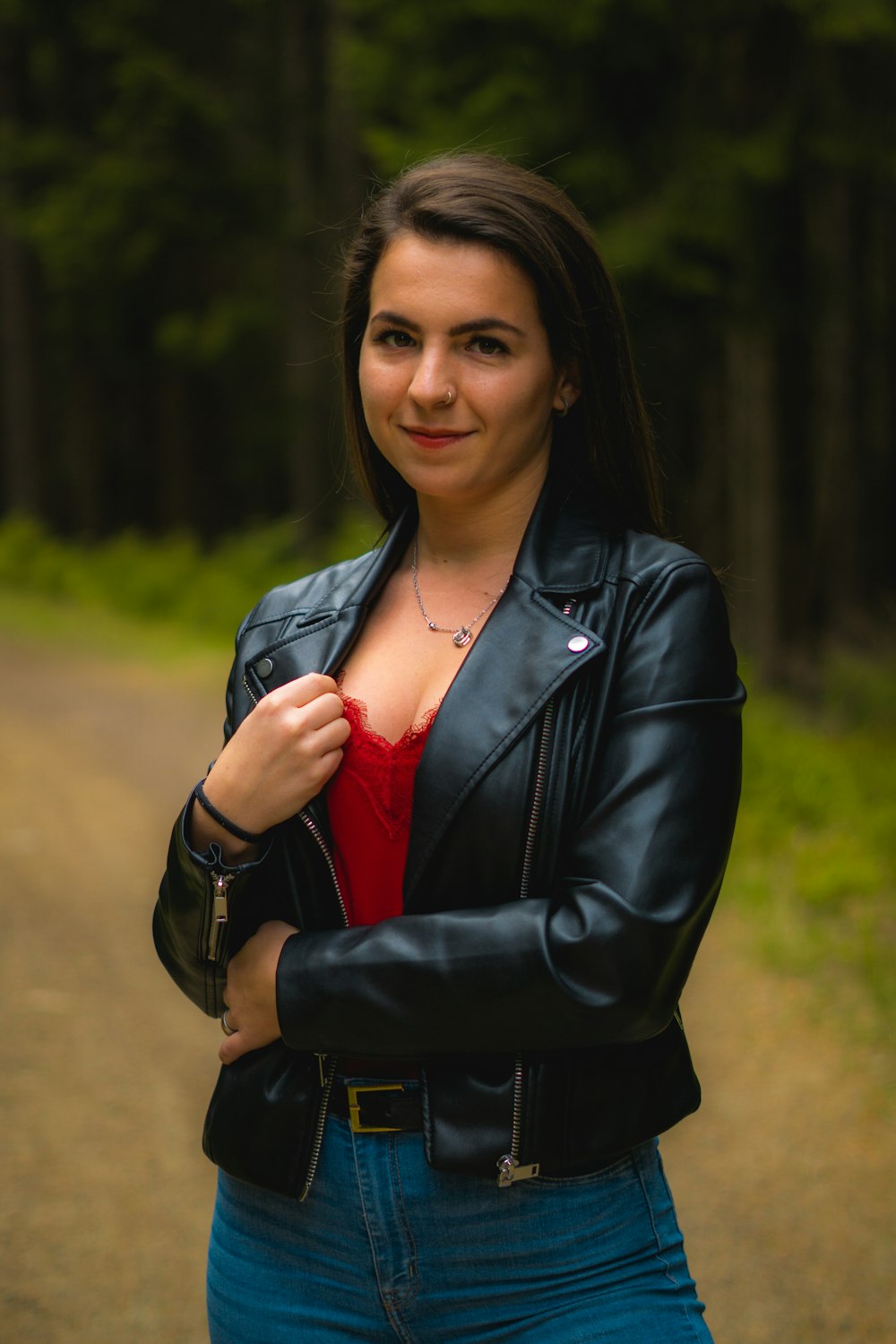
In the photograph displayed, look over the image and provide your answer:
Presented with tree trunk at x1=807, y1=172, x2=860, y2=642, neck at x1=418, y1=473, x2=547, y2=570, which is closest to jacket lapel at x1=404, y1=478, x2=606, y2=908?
neck at x1=418, y1=473, x2=547, y2=570

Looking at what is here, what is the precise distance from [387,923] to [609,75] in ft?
25.8

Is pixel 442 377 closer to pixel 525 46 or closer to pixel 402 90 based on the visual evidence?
pixel 525 46

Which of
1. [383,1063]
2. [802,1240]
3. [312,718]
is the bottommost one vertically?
[802,1240]

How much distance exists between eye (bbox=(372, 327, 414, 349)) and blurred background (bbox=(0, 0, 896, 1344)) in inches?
20.3

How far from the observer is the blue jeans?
1.83 meters

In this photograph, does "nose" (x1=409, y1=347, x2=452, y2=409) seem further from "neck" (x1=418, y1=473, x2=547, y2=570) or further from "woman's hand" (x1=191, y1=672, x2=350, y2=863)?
"woman's hand" (x1=191, y1=672, x2=350, y2=863)

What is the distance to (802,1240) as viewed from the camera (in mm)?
4074

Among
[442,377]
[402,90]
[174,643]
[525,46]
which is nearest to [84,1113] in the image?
[442,377]

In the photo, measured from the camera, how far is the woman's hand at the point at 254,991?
191 centimetres

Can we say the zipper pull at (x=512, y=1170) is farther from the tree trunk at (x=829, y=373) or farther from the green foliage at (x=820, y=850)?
the tree trunk at (x=829, y=373)

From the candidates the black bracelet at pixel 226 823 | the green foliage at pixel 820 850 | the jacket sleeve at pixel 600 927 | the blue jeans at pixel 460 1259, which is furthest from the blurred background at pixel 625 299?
the blue jeans at pixel 460 1259

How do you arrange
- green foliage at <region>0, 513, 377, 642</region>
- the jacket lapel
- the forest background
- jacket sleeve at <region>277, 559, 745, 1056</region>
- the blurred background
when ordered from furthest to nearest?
1. green foliage at <region>0, 513, 377, 642</region>
2. the forest background
3. the blurred background
4. the jacket lapel
5. jacket sleeve at <region>277, 559, 745, 1056</region>

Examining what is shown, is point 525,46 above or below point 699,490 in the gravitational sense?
above

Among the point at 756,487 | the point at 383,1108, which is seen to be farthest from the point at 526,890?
the point at 756,487
